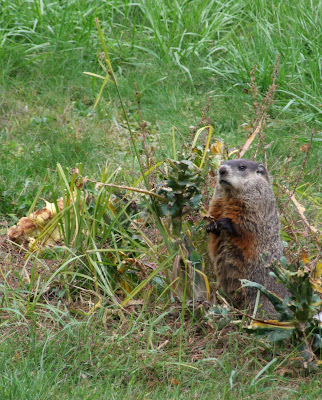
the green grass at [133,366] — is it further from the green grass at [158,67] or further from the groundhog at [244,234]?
the green grass at [158,67]

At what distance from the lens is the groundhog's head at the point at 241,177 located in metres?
4.09

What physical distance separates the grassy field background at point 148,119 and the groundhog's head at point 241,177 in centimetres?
49

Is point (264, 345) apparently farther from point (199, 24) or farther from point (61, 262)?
point (199, 24)

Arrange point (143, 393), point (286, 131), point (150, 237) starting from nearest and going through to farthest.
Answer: point (143, 393)
point (150, 237)
point (286, 131)

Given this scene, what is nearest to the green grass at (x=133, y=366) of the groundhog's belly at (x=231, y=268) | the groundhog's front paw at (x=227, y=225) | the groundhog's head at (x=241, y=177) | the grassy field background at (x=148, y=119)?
the grassy field background at (x=148, y=119)

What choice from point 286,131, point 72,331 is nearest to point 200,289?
point 72,331

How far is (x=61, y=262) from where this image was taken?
4.16 m

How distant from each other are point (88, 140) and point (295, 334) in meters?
2.93

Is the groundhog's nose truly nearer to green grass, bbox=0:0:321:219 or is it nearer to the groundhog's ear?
the groundhog's ear

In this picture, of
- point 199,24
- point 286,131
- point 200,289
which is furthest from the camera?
point 199,24

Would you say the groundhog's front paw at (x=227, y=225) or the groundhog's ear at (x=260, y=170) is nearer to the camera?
the groundhog's front paw at (x=227, y=225)

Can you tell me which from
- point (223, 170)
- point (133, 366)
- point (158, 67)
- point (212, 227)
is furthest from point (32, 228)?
point (158, 67)

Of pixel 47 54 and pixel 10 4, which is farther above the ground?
pixel 10 4

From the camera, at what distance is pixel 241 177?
4.14 meters
